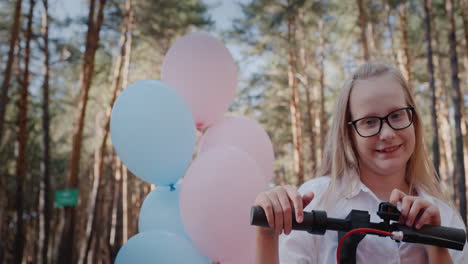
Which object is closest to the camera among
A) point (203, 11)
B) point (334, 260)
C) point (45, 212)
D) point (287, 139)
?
point (334, 260)

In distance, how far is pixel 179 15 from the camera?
507 inches

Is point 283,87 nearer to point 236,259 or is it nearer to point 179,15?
point 179,15

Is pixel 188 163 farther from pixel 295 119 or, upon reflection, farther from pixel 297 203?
pixel 295 119

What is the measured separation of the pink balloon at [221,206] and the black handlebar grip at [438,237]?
1838 mm

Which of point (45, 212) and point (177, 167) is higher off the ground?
point (177, 167)

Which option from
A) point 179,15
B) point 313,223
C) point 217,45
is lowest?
point 313,223

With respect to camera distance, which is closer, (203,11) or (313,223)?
(313,223)

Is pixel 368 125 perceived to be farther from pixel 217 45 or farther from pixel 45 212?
pixel 45 212

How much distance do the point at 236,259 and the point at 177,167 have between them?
887 mm

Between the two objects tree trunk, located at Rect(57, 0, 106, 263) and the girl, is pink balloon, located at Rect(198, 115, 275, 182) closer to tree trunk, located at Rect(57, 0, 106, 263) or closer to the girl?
the girl

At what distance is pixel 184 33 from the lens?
13.1 metres

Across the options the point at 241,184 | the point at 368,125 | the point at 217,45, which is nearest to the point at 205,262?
the point at 241,184

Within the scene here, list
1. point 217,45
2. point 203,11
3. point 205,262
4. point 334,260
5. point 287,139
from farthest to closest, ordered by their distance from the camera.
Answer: point 287,139
point 203,11
point 217,45
point 205,262
point 334,260

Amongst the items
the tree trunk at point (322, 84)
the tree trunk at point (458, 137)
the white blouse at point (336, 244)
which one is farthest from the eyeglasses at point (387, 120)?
the tree trunk at point (322, 84)
